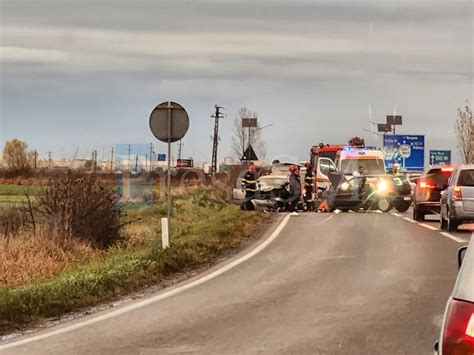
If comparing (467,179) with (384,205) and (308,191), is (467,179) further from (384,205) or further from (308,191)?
(308,191)

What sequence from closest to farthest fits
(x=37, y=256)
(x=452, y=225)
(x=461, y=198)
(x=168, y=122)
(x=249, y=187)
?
(x=168, y=122), (x=37, y=256), (x=461, y=198), (x=452, y=225), (x=249, y=187)

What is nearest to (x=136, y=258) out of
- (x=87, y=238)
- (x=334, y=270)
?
(x=334, y=270)

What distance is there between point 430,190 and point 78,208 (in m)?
10.3

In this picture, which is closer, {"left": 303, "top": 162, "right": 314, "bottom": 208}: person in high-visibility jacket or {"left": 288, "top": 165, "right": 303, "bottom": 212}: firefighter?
{"left": 288, "top": 165, "right": 303, "bottom": 212}: firefighter

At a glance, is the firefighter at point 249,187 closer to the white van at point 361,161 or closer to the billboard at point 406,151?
the white van at point 361,161

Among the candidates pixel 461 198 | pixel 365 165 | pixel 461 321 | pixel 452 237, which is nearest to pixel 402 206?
pixel 365 165

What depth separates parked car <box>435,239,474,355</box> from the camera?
10.2 feet

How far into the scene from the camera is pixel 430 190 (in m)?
22.6

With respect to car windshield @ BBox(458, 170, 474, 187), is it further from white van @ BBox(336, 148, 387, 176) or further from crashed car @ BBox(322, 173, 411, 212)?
white van @ BBox(336, 148, 387, 176)

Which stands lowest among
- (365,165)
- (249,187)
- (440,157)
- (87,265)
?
(87,265)

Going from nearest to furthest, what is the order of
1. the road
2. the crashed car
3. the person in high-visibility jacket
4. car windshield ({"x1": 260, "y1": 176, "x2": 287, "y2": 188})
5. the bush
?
the road < the bush < the crashed car < the person in high-visibility jacket < car windshield ({"x1": 260, "y1": 176, "x2": 287, "y2": 188})

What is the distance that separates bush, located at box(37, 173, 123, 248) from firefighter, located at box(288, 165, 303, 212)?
767cm

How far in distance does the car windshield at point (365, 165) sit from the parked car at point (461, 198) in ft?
48.0

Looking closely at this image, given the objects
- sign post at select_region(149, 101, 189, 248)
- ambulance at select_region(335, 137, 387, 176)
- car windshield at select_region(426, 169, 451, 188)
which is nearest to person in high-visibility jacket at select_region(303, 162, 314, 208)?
ambulance at select_region(335, 137, 387, 176)
